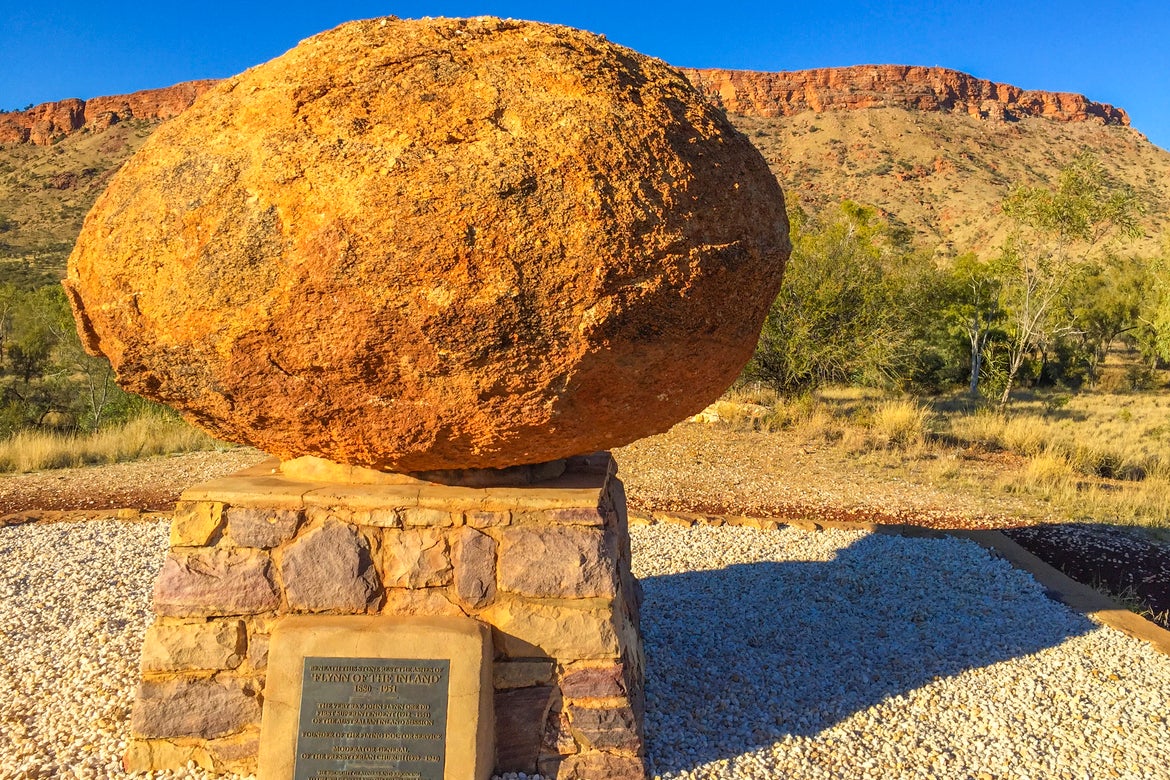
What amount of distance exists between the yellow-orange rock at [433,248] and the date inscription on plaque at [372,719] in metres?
0.74

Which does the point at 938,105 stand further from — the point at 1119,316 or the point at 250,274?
the point at 250,274

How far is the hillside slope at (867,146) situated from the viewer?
38281mm

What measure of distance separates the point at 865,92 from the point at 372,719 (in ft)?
209

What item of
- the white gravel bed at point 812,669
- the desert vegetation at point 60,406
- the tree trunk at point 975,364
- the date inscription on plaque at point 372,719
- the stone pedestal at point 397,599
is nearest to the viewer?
the date inscription on plaque at point 372,719

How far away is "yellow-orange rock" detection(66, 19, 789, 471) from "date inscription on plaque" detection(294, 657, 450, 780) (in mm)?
743

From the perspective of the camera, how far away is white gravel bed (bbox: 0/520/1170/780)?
322 centimetres

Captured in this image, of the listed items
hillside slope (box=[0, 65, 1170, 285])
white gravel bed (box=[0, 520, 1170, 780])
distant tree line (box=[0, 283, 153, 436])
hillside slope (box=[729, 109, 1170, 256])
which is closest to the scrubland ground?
white gravel bed (box=[0, 520, 1170, 780])

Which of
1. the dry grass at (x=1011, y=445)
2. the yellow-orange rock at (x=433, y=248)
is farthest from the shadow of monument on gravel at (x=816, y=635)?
the dry grass at (x=1011, y=445)

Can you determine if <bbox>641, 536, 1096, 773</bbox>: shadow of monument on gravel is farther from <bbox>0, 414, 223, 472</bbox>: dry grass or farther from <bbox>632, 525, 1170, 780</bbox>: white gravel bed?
<bbox>0, 414, 223, 472</bbox>: dry grass

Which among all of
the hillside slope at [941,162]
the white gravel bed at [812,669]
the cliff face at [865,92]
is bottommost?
the white gravel bed at [812,669]

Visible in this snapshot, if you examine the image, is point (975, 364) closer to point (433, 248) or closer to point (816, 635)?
point (816, 635)

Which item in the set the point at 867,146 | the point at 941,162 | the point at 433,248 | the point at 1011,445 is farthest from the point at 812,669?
the point at 867,146

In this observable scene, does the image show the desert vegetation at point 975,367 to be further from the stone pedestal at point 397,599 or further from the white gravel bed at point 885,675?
the stone pedestal at point 397,599

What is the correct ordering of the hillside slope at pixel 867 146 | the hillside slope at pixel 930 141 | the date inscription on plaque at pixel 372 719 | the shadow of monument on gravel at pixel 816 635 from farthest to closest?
the hillside slope at pixel 930 141 < the hillside slope at pixel 867 146 < the shadow of monument on gravel at pixel 816 635 < the date inscription on plaque at pixel 372 719
